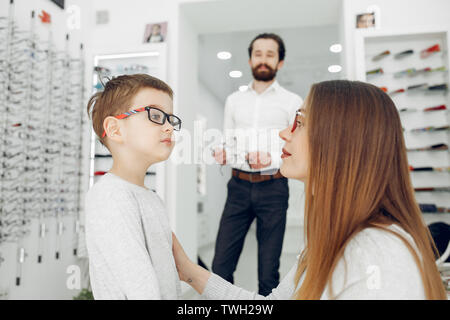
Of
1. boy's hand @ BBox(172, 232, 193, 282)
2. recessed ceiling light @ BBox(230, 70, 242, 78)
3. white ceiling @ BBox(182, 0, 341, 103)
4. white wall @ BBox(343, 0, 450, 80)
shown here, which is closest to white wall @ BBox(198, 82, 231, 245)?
white ceiling @ BBox(182, 0, 341, 103)

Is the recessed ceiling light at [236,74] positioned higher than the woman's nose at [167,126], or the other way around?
the recessed ceiling light at [236,74]

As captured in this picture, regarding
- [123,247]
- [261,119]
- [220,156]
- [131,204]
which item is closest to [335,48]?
[261,119]

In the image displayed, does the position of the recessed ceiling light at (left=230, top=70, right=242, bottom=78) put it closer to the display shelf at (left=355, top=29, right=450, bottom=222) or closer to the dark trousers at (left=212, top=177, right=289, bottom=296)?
the display shelf at (left=355, top=29, right=450, bottom=222)

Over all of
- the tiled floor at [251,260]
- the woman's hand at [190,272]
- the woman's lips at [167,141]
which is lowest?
the tiled floor at [251,260]

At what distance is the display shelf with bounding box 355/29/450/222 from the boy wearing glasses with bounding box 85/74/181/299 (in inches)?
91.6

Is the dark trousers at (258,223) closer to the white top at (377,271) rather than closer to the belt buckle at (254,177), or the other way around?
the belt buckle at (254,177)

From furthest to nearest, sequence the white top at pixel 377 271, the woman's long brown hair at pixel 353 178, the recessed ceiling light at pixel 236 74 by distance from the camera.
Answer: the recessed ceiling light at pixel 236 74, the woman's long brown hair at pixel 353 178, the white top at pixel 377 271

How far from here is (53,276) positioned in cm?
288

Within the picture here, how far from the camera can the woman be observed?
688mm

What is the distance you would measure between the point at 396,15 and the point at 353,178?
9.07ft

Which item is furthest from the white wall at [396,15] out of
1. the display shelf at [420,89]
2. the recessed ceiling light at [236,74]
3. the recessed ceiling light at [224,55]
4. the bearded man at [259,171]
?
the recessed ceiling light at [236,74]

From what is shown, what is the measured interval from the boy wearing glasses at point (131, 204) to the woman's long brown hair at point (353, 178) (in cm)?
35

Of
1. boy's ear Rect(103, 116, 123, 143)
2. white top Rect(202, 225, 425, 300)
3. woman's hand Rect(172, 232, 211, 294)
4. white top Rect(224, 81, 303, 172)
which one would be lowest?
woman's hand Rect(172, 232, 211, 294)

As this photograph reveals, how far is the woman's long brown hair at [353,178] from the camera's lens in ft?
2.53
